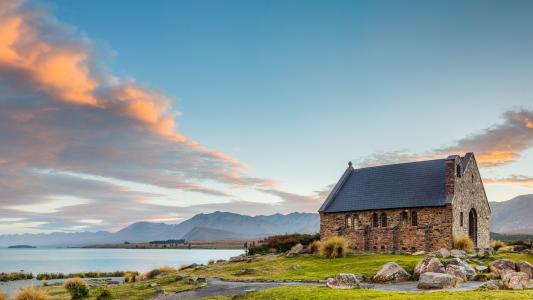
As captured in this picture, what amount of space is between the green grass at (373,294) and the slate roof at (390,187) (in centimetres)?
2569

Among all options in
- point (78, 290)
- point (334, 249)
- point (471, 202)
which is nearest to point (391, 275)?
point (334, 249)

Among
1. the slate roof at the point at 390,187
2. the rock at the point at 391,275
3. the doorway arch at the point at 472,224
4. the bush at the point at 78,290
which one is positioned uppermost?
the slate roof at the point at 390,187

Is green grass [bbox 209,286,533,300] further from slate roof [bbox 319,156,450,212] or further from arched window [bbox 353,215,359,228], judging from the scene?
arched window [bbox 353,215,359,228]

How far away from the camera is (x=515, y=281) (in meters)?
21.9

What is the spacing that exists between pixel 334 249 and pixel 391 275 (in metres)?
13.6

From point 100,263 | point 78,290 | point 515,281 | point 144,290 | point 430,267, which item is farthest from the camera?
point 100,263

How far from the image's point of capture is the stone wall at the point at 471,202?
45.6 m

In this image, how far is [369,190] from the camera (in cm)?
5312

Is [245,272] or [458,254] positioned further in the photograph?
[245,272]

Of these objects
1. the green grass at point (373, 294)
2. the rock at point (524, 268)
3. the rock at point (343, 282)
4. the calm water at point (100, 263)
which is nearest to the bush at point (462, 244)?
the rock at point (524, 268)

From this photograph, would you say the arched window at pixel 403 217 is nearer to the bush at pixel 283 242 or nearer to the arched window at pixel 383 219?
the arched window at pixel 383 219

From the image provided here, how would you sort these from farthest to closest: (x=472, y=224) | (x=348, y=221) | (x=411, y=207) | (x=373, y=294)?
(x=348, y=221)
(x=472, y=224)
(x=411, y=207)
(x=373, y=294)

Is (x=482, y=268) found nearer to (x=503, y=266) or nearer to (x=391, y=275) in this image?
(x=503, y=266)

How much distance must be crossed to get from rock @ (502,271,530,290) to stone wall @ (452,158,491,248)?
2263 cm
